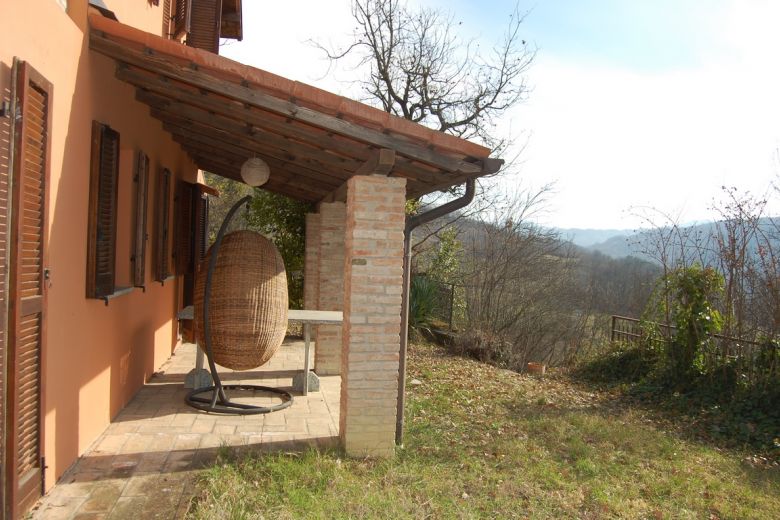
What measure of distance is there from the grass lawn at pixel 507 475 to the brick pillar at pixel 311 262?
2.33 metres

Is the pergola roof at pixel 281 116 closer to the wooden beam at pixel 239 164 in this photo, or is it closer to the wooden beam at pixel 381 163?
the wooden beam at pixel 381 163

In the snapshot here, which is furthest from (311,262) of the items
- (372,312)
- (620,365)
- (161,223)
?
(620,365)

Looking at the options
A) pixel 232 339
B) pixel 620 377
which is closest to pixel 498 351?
pixel 620 377

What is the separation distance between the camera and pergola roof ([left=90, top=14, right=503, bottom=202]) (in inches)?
160

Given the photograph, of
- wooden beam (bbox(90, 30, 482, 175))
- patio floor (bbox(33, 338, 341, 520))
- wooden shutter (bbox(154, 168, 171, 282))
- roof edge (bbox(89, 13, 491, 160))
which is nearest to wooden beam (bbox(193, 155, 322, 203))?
wooden shutter (bbox(154, 168, 171, 282))

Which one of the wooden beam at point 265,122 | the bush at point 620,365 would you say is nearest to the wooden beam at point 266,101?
the wooden beam at point 265,122

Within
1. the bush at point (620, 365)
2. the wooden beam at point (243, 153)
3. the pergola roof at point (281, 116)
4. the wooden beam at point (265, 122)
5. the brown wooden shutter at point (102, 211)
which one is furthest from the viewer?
the bush at point (620, 365)

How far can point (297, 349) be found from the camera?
384 inches

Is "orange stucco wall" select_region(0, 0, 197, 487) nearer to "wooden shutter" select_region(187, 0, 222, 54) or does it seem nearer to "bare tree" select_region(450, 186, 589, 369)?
"wooden shutter" select_region(187, 0, 222, 54)

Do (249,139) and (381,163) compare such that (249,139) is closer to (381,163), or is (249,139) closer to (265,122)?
(265,122)

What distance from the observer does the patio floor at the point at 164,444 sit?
3664mm

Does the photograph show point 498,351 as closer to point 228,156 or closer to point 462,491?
point 228,156

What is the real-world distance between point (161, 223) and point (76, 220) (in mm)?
2801

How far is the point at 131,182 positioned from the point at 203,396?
7.30 ft
